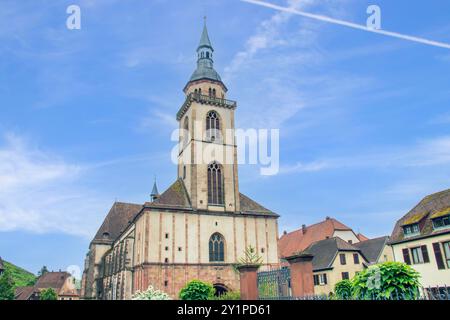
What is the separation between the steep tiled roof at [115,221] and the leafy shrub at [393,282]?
5219 cm

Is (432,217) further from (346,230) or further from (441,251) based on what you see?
(346,230)

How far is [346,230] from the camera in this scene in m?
55.8

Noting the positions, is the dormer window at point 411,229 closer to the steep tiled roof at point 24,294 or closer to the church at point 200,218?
the church at point 200,218

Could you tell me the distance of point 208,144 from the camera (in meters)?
40.0

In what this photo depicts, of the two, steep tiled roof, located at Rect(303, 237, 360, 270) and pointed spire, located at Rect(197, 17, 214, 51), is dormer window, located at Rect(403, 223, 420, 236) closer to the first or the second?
steep tiled roof, located at Rect(303, 237, 360, 270)

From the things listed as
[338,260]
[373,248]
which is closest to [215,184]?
[338,260]

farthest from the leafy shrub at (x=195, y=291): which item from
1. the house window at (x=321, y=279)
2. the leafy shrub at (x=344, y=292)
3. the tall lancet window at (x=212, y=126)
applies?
the house window at (x=321, y=279)

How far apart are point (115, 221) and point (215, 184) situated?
28.0 m

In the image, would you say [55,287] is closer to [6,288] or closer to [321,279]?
[6,288]

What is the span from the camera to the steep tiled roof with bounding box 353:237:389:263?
45750 mm

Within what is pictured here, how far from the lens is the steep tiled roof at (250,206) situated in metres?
39.2

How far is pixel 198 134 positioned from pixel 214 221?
1002 centimetres

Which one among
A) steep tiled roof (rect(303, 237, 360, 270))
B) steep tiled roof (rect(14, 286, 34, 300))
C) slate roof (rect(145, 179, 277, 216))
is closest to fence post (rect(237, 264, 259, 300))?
slate roof (rect(145, 179, 277, 216))
